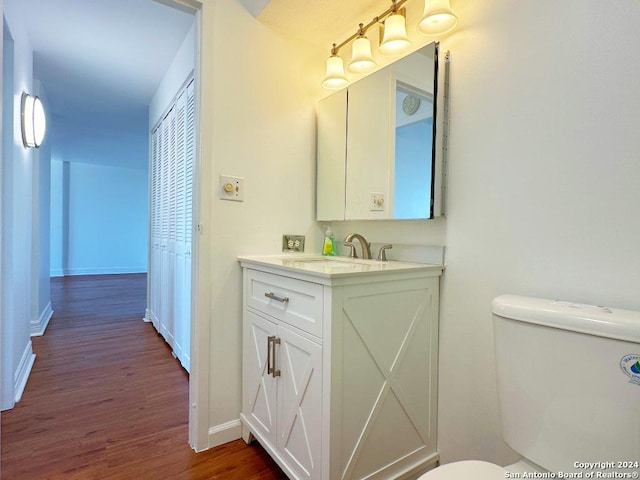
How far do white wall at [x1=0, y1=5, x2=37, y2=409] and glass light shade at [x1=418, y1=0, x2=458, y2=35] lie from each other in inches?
84.5

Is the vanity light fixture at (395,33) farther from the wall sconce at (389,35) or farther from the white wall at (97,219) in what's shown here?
the white wall at (97,219)

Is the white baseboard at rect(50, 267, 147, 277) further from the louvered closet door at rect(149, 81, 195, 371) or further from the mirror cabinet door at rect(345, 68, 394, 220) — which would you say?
the mirror cabinet door at rect(345, 68, 394, 220)

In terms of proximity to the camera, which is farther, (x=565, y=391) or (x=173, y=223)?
(x=173, y=223)

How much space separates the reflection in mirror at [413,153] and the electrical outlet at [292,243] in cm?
56

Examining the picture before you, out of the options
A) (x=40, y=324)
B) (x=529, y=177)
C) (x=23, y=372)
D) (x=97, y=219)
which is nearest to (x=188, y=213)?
(x=23, y=372)

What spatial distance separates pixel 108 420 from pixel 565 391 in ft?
6.65

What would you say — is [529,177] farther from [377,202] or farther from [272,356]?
[272,356]

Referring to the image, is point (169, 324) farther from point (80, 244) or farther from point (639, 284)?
point (80, 244)

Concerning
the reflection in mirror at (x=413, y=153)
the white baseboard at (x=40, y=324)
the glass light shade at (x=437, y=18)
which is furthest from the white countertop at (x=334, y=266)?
the white baseboard at (x=40, y=324)

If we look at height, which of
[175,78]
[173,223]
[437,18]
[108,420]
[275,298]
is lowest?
[108,420]

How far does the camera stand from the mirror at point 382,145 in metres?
1.38

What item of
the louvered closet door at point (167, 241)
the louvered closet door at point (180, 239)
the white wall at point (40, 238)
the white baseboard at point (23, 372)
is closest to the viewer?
the white baseboard at point (23, 372)

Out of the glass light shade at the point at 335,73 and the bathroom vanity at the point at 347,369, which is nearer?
the bathroom vanity at the point at 347,369

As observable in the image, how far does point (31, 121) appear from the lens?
2.29 m
